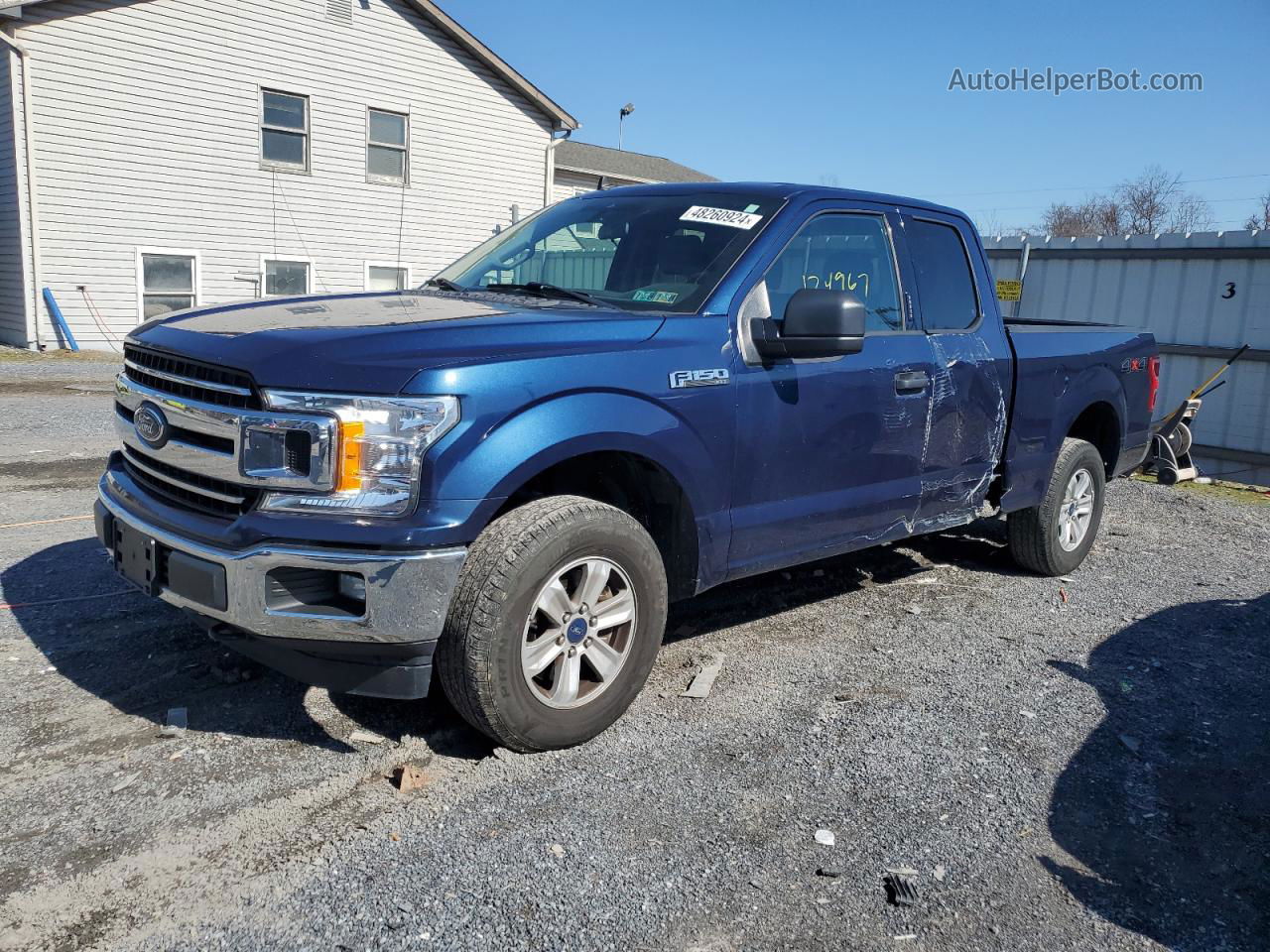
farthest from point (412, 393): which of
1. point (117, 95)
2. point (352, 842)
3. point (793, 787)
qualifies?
point (117, 95)

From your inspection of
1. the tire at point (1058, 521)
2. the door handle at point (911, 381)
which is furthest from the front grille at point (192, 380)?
the tire at point (1058, 521)

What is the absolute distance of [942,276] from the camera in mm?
5184

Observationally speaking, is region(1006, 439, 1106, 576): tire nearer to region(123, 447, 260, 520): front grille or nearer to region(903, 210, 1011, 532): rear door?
region(903, 210, 1011, 532): rear door

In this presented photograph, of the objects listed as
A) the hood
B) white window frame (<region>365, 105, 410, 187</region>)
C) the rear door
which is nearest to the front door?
the rear door

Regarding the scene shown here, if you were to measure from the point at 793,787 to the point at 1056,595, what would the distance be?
3095 millimetres

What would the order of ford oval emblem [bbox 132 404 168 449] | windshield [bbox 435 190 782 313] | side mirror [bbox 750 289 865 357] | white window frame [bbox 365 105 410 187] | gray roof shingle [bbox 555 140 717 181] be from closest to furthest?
1. ford oval emblem [bbox 132 404 168 449]
2. side mirror [bbox 750 289 865 357]
3. windshield [bbox 435 190 782 313]
4. white window frame [bbox 365 105 410 187]
5. gray roof shingle [bbox 555 140 717 181]

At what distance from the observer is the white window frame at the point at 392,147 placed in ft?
60.1

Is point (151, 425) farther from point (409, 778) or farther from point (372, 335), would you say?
point (409, 778)

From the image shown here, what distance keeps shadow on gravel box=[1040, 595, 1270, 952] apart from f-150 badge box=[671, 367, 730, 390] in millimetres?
1838

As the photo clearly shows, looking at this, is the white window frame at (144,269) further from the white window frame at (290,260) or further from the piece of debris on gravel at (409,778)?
the piece of debris on gravel at (409,778)

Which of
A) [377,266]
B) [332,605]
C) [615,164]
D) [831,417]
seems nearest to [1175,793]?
[831,417]

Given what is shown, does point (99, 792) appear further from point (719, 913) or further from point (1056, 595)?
point (1056, 595)

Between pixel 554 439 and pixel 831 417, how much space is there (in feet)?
4.72

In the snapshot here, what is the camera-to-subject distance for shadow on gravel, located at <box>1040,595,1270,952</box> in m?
2.88
